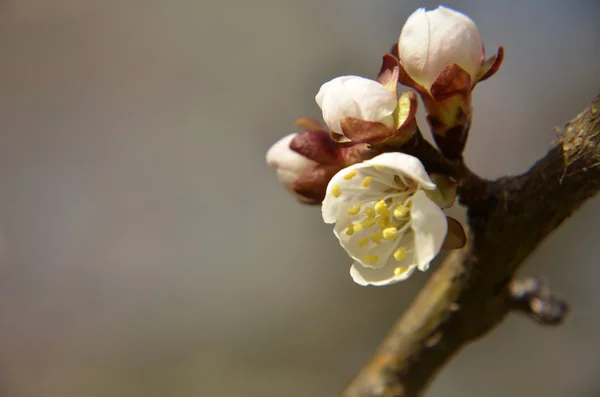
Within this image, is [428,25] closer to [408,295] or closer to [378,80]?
[378,80]

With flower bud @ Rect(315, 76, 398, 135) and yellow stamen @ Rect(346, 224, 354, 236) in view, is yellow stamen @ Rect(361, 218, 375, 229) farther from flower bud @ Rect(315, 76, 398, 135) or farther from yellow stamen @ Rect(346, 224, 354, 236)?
flower bud @ Rect(315, 76, 398, 135)

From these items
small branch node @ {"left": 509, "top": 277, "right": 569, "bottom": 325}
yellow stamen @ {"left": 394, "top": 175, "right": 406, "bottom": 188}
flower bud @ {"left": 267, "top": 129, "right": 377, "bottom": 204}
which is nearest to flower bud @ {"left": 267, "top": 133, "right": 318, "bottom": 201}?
flower bud @ {"left": 267, "top": 129, "right": 377, "bottom": 204}

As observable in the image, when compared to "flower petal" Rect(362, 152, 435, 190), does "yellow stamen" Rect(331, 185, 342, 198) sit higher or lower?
lower

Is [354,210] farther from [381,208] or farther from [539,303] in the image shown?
[539,303]

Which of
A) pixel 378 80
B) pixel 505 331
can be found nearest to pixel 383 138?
pixel 378 80

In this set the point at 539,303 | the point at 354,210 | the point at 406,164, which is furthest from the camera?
the point at 539,303

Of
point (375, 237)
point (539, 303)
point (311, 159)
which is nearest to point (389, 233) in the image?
point (375, 237)

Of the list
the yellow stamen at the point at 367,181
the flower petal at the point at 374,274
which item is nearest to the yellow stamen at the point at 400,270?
the flower petal at the point at 374,274
